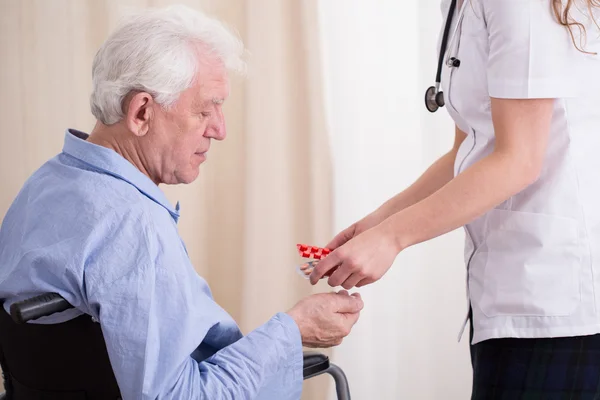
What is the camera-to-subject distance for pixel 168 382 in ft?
3.25

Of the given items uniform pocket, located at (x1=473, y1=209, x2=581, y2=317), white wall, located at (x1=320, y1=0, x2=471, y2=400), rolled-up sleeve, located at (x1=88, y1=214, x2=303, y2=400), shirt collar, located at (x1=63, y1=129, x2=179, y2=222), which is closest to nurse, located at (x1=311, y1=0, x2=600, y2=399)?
uniform pocket, located at (x1=473, y1=209, x2=581, y2=317)

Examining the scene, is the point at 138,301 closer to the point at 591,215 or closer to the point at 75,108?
the point at 591,215

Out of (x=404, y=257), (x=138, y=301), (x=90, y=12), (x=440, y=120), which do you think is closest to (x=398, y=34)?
(x=440, y=120)

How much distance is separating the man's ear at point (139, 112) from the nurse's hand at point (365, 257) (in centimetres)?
38

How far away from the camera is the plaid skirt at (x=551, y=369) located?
43.9 inches

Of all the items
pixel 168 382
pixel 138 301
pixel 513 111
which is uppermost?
pixel 513 111

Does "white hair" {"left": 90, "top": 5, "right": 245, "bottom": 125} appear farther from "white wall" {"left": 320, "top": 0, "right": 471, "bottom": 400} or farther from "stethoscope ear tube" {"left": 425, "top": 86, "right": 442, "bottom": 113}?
"white wall" {"left": 320, "top": 0, "right": 471, "bottom": 400}

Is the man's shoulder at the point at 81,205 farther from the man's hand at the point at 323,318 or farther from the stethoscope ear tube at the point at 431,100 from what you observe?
the stethoscope ear tube at the point at 431,100

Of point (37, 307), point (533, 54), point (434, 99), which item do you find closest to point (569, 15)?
point (533, 54)

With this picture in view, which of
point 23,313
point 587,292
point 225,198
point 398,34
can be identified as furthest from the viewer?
point 225,198

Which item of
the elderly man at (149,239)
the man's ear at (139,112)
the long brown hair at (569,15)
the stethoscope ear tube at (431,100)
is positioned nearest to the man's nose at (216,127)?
the elderly man at (149,239)

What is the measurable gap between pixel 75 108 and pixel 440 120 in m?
1.12

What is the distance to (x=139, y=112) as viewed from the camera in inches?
47.1

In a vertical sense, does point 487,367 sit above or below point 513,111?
below
